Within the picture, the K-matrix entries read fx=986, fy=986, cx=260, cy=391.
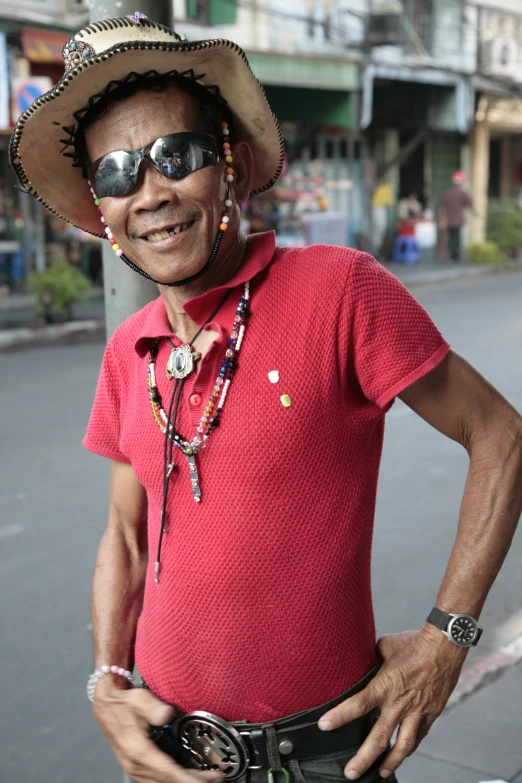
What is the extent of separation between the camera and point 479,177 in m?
25.4

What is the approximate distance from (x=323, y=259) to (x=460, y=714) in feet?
8.19

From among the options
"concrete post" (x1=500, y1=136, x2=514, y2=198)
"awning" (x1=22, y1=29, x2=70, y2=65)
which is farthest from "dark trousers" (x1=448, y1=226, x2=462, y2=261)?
"awning" (x1=22, y1=29, x2=70, y2=65)

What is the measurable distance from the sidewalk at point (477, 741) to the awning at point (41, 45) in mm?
11905

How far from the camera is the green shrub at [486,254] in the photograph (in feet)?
70.9

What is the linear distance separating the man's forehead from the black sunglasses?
0.6 inches

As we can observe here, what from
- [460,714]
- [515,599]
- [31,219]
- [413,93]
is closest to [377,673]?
[460,714]

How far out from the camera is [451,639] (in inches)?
65.6

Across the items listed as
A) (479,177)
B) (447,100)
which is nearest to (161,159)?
(447,100)

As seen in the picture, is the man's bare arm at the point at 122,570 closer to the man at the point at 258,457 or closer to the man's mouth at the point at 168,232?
the man at the point at 258,457

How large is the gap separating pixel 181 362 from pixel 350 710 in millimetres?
667

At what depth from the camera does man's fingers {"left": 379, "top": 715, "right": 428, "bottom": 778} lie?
1665 mm

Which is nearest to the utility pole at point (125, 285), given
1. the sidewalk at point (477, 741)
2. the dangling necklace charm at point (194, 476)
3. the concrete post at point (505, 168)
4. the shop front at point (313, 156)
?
the dangling necklace charm at point (194, 476)

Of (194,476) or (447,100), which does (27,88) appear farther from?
(194,476)

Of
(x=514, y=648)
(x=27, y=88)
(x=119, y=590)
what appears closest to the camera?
(x=119, y=590)
